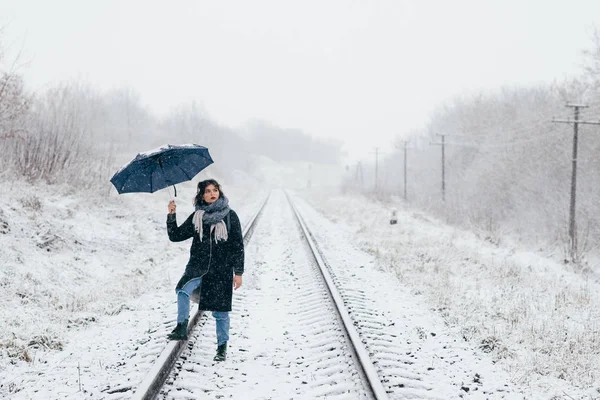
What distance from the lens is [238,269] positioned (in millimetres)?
4859

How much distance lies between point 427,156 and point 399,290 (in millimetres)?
57066

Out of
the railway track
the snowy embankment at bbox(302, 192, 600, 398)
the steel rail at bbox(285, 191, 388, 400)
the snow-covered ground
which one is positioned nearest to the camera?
the steel rail at bbox(285, 191, 388, 400)

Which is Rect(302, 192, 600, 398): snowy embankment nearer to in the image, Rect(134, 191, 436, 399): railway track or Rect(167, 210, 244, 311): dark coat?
Rect(134, 191, 436, 399): railway track

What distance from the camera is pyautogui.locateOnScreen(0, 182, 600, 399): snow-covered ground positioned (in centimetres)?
457

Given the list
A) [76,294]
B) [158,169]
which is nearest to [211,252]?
[158,169]

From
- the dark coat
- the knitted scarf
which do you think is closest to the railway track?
the dark coat

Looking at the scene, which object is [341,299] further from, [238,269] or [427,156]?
[427,156]

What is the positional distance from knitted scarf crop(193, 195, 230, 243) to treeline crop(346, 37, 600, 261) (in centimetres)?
1494

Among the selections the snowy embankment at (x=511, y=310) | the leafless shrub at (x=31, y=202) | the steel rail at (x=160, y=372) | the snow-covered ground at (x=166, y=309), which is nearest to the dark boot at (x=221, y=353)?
the snow-covered ground at (x=166, y=309)

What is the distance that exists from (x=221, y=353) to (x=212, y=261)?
3.33 feet

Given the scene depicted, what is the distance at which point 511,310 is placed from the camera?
6.99 m

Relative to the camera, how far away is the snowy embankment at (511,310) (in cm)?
475

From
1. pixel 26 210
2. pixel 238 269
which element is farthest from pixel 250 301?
pixel 26 210

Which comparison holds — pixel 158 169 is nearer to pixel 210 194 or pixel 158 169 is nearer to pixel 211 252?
pixel 210 194
